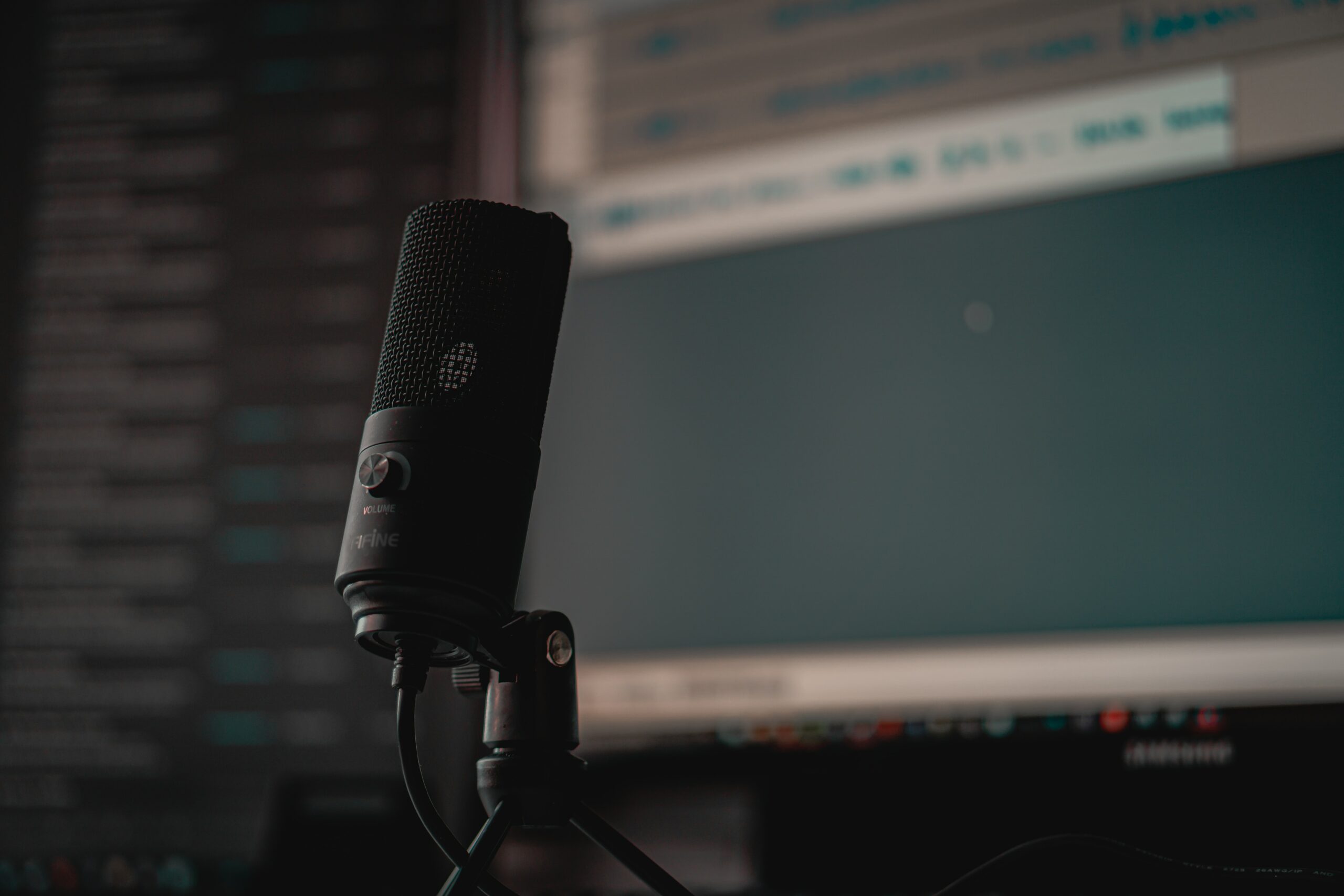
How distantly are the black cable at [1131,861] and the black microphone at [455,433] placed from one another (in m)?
0.19

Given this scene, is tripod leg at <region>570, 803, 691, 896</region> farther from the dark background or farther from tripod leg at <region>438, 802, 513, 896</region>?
the dark background

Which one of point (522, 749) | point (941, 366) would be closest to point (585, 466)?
point (941, 366)

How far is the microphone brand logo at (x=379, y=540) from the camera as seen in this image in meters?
0.36

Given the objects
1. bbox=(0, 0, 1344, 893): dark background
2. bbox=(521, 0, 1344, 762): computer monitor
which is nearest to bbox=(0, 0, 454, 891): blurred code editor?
bbox=(0, 0, 1344, 893): dark background

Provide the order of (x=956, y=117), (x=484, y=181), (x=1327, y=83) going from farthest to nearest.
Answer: (x=484, y=181) < (x=956, y=117) < (x=1327, y=83)

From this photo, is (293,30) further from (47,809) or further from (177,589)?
(47,809)

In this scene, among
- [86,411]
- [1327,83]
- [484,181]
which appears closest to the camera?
[1327,83]

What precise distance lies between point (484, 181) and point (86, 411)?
0.49m

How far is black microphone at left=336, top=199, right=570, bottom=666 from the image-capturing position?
1.19ft

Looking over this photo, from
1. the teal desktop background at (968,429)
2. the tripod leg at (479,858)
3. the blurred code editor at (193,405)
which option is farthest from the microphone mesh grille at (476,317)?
the blurred code editor at (193,405)

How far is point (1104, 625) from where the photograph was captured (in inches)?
24.9

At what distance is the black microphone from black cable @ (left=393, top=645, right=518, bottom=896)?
0.4 inches

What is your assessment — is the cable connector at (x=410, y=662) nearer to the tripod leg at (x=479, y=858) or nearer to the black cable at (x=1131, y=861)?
the tripod leg at (x=479, y=858)

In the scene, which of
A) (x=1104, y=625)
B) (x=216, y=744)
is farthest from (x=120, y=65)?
(x=1104, y=625)
